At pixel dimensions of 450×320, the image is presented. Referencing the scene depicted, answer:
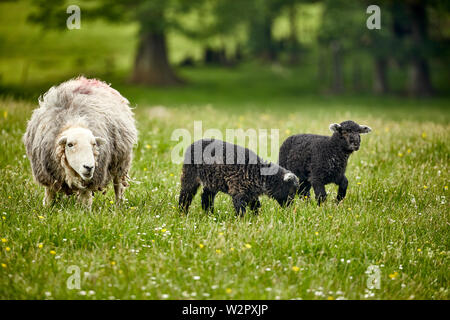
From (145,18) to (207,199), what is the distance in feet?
76.4

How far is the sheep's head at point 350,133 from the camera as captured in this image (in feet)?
23.4

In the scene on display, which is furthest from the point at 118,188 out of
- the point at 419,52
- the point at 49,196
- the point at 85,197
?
the point at 419,52

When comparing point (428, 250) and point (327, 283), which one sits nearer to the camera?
point (327, 283)

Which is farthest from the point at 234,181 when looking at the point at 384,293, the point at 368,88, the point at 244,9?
the point at 244,9

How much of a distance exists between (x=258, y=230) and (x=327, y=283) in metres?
1.05

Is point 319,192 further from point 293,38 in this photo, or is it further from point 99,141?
point 293,38

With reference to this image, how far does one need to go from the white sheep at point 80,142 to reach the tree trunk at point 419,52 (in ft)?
86.7

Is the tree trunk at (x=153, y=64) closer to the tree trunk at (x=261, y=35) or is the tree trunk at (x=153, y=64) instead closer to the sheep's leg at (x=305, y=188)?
the tree trunk at (x=261, y=35)

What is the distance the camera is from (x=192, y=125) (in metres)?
12.9

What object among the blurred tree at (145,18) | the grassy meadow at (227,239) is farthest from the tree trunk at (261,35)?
the grassy meadow at (227,239)

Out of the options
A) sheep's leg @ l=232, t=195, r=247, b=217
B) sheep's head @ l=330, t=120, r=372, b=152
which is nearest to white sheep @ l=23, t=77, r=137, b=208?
sheep's leg @ l=232, t=195, r=247, b=217

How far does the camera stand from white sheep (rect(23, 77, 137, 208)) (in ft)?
20.8
